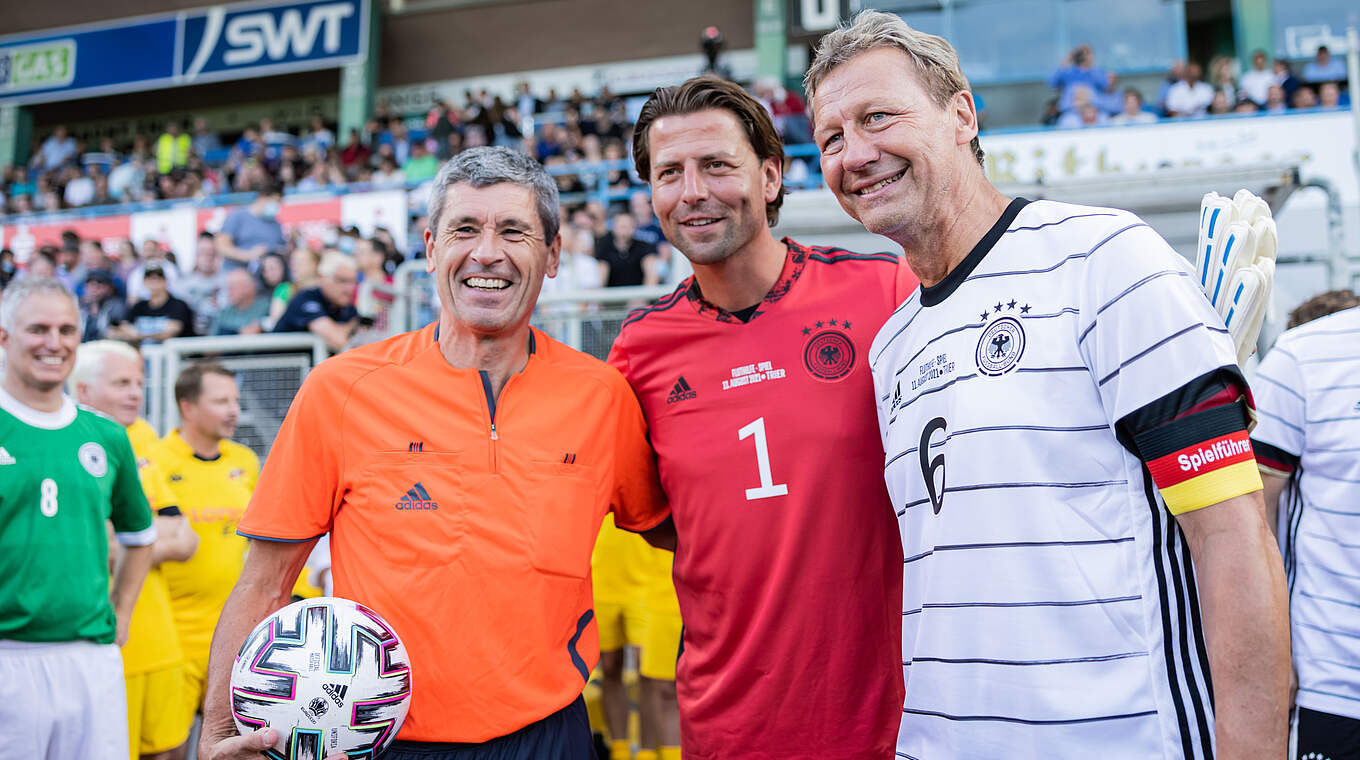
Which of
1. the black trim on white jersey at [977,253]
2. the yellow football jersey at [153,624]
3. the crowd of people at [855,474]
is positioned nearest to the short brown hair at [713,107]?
the crowd of people at [855,474]

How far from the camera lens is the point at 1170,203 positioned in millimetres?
5547

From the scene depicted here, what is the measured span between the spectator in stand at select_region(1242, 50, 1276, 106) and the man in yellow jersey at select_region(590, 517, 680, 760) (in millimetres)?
12023

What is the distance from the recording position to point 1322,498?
2893 mm

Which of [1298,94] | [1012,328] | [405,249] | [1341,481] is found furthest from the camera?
[405,249]

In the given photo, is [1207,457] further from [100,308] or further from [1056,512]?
[100,308]

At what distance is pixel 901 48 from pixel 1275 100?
13.4m

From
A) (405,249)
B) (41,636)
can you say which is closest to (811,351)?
(41,636)

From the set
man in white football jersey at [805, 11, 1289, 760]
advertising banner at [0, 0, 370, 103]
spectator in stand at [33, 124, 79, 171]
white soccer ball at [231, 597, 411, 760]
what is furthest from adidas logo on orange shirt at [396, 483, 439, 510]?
spectator in stand at [33, 124, 79, 171]

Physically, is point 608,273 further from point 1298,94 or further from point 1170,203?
point 1298,94

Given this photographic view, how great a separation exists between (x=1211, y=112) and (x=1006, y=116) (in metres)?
4.43

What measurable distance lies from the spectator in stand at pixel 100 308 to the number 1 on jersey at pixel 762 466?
9.49 meters

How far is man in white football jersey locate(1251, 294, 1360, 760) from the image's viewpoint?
9.16ft

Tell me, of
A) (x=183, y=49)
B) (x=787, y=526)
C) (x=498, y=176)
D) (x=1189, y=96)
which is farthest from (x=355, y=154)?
(x=787, y=526)

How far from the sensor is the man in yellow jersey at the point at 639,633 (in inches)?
226
